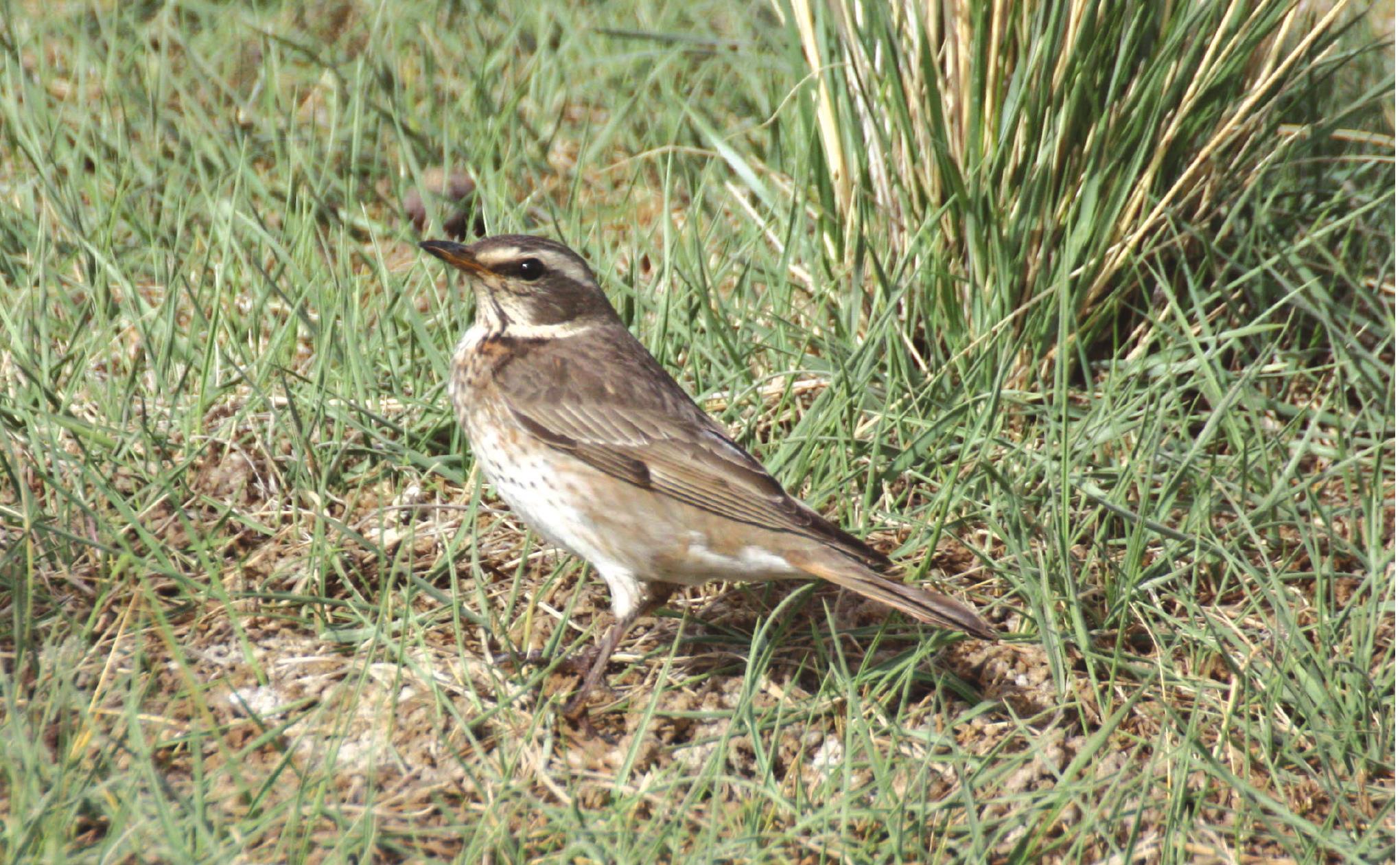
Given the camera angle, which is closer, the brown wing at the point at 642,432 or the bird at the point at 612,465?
the bird at the point at 612,465

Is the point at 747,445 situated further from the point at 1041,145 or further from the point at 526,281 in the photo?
the point at 1041,145

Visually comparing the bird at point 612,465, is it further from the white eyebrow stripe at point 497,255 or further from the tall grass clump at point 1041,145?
the tall grass clump at point 1041,145

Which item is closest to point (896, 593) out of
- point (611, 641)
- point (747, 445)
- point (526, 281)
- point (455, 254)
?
point (611, 641)

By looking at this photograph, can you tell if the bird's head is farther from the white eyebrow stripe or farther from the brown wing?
the brown wing

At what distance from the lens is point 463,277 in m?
5.54

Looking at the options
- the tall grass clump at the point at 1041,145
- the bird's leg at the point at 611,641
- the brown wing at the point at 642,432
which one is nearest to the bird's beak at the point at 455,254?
the brown wing at the point at 642,432

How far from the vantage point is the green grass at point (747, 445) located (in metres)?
4.03

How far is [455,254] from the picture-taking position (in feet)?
16.8

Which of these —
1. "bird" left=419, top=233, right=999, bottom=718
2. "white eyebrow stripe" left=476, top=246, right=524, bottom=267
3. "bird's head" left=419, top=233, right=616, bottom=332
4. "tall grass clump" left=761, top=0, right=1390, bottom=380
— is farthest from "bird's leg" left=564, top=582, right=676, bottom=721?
"tall grass clump" left=761, top=0, right=1390, bottom=380

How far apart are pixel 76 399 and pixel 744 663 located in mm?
2515

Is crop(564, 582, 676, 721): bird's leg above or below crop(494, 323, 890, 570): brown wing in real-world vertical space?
below

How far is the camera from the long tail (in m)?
4.25

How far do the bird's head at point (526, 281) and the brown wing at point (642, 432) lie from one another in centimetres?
16

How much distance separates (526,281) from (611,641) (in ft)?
4.38
